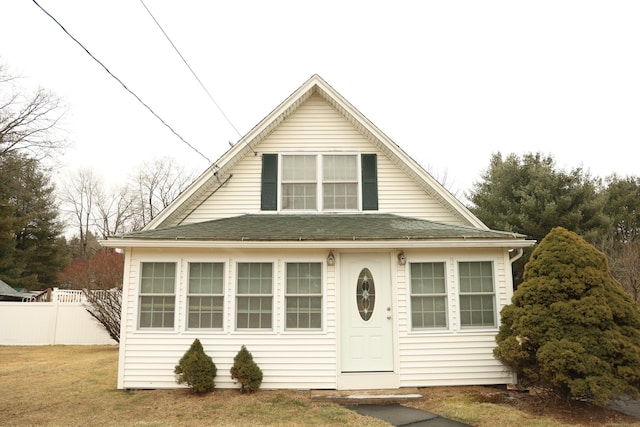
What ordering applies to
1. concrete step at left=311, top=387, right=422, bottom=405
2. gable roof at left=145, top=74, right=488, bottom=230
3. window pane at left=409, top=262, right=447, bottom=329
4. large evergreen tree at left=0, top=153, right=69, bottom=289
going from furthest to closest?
large evergreen tree at left=0, top=153, right=69, bottom=289, gable roof at left=145, top=74, right=488, bottom=230, window pane at left=409, top=262, right=447, bottom=329, concrete step at left=311, top=387, right=422, bottom=405

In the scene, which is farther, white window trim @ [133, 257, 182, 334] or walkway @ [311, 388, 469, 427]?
white window trim @ [133, 257, 182, 334]

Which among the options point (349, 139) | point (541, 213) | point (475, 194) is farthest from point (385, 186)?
point (475, 194)

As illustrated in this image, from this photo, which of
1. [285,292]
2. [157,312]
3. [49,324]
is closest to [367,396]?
[285,292]

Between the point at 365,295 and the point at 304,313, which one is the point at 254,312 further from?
the point at 365,295

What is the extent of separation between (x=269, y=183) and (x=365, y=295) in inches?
129

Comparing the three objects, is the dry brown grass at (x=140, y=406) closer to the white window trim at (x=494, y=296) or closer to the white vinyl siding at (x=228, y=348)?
the white vinyl siding at (x=228, y=348)

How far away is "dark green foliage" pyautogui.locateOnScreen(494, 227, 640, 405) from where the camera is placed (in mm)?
5980

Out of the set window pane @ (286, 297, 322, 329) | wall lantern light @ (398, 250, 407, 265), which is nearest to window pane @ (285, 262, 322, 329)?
window pane @ (286, 297, 322, 329)

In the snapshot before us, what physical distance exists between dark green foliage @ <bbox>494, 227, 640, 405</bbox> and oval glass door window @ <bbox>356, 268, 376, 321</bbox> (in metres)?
2.24

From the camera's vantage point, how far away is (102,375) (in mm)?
9383

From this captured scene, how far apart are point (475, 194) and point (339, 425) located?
17923 millimetres

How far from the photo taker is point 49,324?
645 inches

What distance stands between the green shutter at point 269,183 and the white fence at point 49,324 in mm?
10638

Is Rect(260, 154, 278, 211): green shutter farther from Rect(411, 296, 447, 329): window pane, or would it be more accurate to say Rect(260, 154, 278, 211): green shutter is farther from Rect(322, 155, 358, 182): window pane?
Rect(411, 296, 447, 329): window pane
